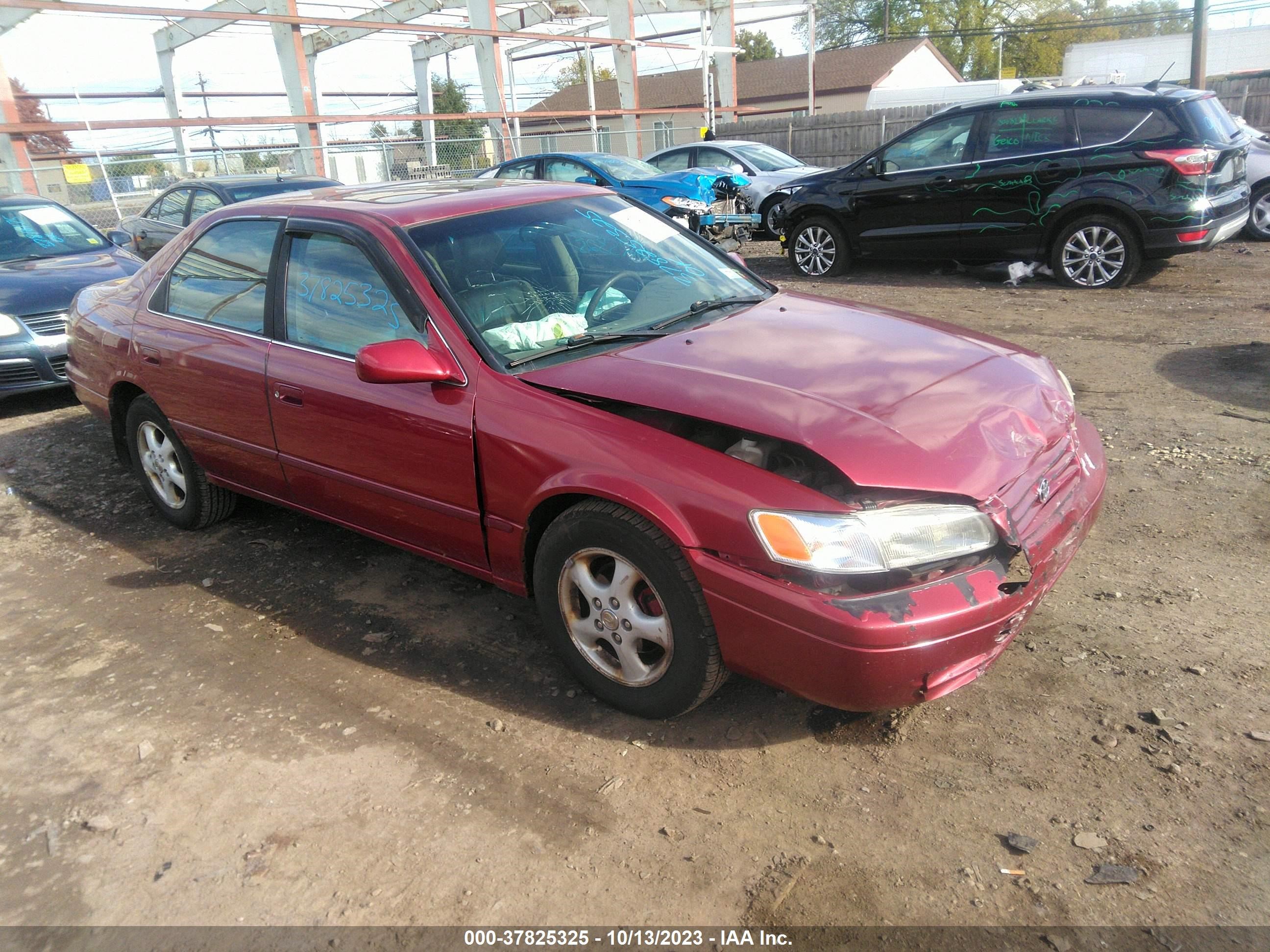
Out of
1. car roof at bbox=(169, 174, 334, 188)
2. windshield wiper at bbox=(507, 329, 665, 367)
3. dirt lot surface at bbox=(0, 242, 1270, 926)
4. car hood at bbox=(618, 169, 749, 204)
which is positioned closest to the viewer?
dirt lot surface at bbox=(0, 242, 1270, 926)

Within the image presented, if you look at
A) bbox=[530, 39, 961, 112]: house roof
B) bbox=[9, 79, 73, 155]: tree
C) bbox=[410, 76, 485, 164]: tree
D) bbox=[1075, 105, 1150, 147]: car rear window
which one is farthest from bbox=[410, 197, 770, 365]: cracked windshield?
bbox=[530, 39, 961, 112]: house roof

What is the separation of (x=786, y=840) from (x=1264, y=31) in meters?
52.3

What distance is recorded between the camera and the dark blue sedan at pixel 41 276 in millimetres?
7145

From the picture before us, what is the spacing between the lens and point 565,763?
2.97 m

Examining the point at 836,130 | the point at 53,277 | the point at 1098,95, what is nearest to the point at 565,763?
the point at 53,277

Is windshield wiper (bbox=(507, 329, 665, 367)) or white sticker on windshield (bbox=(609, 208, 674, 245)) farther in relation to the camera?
white sticker on windshield (bbox=(609, 208, 674, 245))

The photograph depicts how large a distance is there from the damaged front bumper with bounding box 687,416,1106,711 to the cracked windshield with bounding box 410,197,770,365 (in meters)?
1.23

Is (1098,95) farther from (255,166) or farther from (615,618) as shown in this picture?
(255,166)

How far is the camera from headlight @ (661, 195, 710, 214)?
1294cm

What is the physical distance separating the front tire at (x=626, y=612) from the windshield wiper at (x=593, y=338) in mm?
→ 662

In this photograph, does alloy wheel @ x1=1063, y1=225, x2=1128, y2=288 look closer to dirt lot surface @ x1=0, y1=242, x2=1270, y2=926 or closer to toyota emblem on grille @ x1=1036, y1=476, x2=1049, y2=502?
dirt lot surface @ x1=0, y1=242, x2=1270, y2=926

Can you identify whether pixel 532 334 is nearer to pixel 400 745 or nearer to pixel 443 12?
pixel 400 745

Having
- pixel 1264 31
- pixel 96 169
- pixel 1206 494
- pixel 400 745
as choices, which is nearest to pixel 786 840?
pixel 400 745

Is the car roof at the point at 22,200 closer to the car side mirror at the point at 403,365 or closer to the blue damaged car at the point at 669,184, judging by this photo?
the blue damaged car at the point at 669,184
